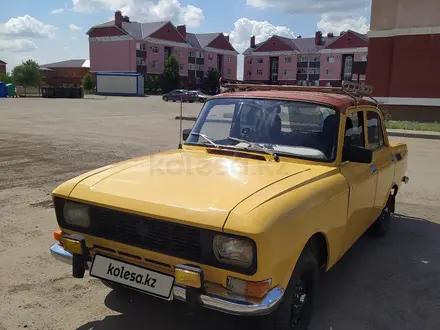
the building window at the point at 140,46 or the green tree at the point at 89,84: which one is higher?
the building window at the point at 140,46

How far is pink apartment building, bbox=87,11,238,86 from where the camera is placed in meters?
68.8

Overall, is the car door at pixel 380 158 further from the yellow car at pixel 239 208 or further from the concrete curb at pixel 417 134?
the concrete curb at pixel 417 134

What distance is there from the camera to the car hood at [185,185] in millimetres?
2578

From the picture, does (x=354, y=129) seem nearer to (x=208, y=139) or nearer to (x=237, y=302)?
(x=208, y=139)

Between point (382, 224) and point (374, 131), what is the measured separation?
123 cm

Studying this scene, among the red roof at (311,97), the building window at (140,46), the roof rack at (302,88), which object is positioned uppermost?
the building window at (140,46)

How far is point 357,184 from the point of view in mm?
3711

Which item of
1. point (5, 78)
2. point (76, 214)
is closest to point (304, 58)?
point (5, 78)

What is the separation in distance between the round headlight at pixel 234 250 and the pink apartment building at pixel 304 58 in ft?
240

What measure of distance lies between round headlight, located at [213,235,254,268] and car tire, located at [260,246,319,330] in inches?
16.2

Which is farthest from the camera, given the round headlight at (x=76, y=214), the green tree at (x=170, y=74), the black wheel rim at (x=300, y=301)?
the green tree at (x=170, y=74)

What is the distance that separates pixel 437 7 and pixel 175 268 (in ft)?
73.9

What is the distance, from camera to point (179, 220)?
2.55 meters

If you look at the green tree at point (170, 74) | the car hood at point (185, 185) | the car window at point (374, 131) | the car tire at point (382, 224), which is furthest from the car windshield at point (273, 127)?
the green tree at point (170, 74)
